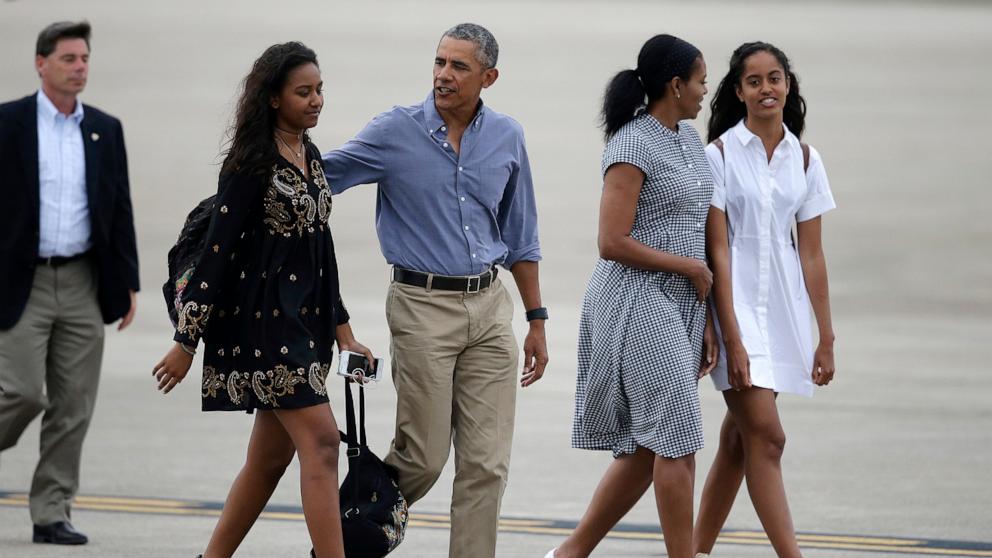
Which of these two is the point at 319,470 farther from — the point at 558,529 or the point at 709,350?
the point at 558,529

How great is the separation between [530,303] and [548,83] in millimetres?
23202

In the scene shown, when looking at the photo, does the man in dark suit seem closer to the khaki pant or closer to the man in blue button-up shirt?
the man in blue button-up shirt

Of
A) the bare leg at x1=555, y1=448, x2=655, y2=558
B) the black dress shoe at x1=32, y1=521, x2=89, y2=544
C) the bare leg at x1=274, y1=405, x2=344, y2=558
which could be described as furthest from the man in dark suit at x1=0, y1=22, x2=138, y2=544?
the bare leg at x1=555, y1=448, x2=655, y2=558

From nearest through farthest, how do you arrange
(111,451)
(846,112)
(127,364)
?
(111,451), (127,364), (846,112)

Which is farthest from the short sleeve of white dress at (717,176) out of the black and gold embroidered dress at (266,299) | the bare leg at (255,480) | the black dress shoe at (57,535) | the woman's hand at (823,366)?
the black dress shoe at (57,535)

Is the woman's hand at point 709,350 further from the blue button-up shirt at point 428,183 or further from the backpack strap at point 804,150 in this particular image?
the blue button-up shirt at point 428,183

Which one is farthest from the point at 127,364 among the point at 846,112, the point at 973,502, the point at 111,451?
the point at 846,112

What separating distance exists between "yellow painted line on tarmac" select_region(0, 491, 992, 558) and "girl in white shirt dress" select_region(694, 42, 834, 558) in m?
0.95

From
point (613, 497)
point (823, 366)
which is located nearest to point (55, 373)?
point (613, 497)

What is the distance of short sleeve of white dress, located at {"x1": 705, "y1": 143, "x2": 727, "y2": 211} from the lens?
5680 millimetres

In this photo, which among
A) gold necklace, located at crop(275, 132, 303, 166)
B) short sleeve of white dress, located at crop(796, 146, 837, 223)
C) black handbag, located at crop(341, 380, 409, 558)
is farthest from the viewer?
short sleeve of white dress, located at crop(796, 146, 837, 223)

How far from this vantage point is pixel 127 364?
11.5m

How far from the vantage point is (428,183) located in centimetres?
545

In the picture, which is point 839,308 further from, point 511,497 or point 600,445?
point 600,445
